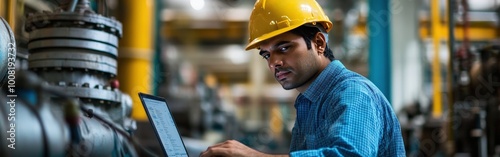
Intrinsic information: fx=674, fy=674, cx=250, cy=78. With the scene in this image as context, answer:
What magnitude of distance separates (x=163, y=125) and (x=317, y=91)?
1.55 feet

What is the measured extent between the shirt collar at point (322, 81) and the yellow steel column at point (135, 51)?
2947 mm

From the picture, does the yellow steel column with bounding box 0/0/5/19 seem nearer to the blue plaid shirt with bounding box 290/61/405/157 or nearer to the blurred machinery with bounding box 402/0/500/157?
the blue plaid shirt with bounding box 290/61/405/157

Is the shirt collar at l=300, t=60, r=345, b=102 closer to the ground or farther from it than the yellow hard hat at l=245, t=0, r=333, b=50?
closer to the ground

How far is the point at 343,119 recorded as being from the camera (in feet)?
5.66

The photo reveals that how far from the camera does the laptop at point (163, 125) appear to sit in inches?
72.6

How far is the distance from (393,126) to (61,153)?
3.18 ft

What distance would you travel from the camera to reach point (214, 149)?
1761 millimetres

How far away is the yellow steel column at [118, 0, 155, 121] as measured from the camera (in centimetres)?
497

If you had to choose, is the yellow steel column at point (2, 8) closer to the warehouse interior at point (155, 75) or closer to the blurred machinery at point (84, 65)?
the warehouse interior at point (155, 75)

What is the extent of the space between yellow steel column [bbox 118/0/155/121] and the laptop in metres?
2.84

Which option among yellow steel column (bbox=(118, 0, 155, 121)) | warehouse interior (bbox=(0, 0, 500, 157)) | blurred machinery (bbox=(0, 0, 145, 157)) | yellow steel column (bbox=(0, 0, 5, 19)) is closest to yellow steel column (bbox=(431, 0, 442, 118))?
warehouse interior (bbox=(0, 0, 500, 157))

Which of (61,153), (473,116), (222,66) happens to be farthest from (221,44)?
(61,153)

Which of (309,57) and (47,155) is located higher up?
(309,57)

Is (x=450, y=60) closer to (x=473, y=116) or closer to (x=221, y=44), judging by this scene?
(x=473, y=116)
